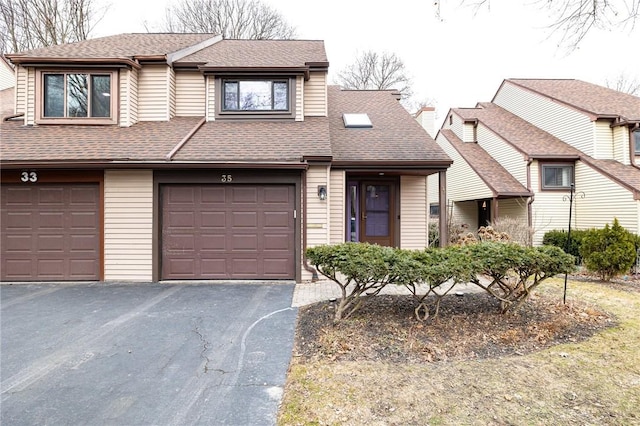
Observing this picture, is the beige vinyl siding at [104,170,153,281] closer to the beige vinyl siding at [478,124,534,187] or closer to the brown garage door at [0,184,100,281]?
the brown garage door at [0,184,100,281]

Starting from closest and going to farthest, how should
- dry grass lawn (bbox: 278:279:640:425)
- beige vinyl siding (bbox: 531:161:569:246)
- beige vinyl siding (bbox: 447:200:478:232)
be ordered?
dry grass lawn (bbox: 278:279:640:425) → beige vinyl siding (bbox: 531:161:569:246) → beige vinyl siding (bbox: 447:200:478:232)

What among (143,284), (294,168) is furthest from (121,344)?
(294,168)

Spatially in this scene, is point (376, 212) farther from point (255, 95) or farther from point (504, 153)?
point (504, 153)

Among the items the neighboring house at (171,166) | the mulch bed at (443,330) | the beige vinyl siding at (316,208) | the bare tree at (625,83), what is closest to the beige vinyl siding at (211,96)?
the neighboring house at (171,166)

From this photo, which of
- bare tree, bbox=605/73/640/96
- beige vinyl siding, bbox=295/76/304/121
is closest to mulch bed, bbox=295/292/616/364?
beige vinyl siding, bbox=295/76/304/121

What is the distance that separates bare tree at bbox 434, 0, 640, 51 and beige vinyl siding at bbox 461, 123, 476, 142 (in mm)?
12493

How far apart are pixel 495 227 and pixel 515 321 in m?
7.18

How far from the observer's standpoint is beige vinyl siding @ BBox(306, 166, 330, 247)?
7.23 meters

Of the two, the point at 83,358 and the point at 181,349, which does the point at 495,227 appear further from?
the point at 83,358

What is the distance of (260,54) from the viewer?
985 cm

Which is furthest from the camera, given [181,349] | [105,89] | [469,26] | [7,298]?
[105,89]

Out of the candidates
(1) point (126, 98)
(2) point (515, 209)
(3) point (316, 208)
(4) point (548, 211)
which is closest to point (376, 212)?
(3) point (316, 208)

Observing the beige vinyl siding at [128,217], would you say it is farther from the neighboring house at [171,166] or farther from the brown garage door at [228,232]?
the brown garage door at [228,232]

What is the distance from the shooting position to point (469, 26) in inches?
174
